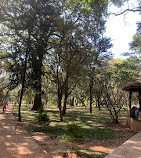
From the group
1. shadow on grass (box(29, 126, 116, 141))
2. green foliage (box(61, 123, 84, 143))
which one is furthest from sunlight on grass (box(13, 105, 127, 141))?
green foliage (box(61, 123, 84, 143))

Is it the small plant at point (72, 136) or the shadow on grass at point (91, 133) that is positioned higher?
the small plant at point (72, 136)

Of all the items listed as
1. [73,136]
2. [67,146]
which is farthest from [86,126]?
[73,136]

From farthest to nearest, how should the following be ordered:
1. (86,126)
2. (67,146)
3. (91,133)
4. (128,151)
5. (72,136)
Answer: (86,126)
(91,133)
(67,146)
(72,136)
(128,151)

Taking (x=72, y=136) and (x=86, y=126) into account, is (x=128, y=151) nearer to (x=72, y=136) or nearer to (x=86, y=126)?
(x=72, y=136)

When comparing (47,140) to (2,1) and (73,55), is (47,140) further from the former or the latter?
(2,1)

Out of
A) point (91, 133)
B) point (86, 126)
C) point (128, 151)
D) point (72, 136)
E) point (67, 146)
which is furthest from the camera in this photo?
point (86, 126)

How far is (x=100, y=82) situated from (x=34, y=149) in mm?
9865

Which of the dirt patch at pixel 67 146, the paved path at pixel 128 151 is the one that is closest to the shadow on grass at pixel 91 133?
the dirt patch at pixel 67 146

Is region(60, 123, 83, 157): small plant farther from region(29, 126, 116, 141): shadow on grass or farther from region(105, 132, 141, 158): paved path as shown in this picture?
region(29, 126, 116, 141): shadow on grass

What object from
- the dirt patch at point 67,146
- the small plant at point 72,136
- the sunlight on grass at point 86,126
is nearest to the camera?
the small plant at point 72,136

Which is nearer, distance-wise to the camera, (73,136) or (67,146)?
(73,136)

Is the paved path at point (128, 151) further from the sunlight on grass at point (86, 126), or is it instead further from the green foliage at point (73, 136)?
the sunlight on grass at point (86, 126)

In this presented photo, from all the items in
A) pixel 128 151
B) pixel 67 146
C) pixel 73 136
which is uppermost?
pixel 73 136

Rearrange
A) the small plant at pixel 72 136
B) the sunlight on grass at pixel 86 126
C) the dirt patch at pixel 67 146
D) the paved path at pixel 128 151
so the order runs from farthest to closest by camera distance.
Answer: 1. the sunlight on grass at pixel 86 126
2. the dirt patch at pixel 67 146
3. the small plant at pixel 72 136
4. the paved path at pixel 128 151
